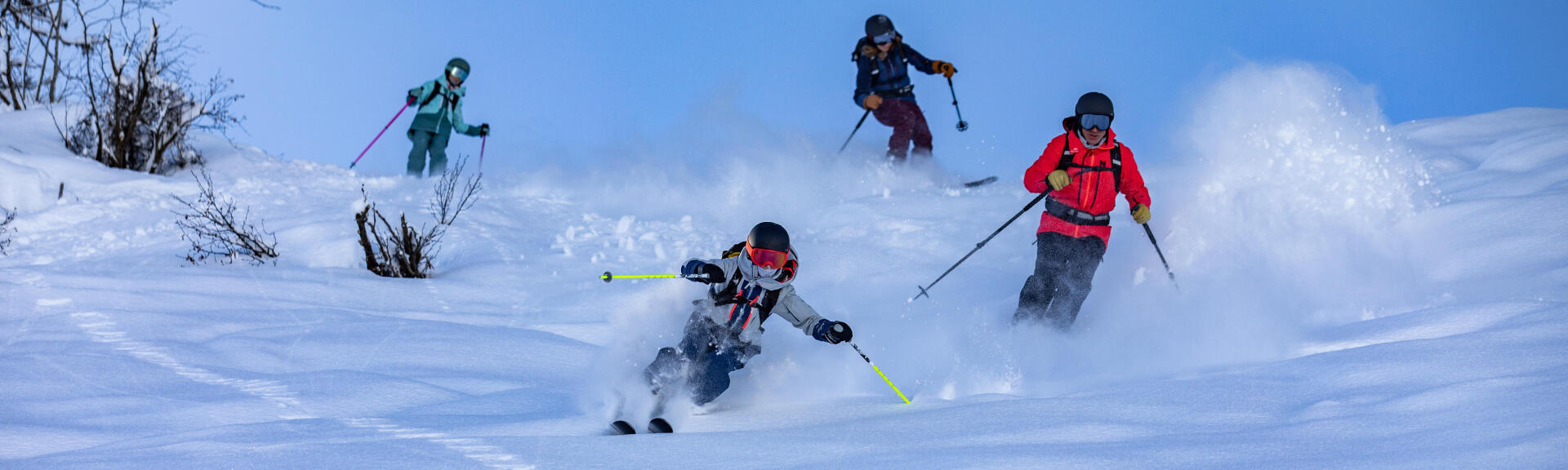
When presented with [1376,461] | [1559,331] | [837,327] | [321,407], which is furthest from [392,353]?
[1559,331]

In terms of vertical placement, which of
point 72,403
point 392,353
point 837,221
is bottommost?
point 72,403

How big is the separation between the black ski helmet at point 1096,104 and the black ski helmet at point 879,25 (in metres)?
4.43

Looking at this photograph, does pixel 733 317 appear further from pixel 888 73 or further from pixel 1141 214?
pixel 888 73

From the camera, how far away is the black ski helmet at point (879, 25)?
9.46 meters

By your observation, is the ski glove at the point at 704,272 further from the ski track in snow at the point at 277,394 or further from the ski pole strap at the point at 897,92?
the ski pole strap at the point at 897,92

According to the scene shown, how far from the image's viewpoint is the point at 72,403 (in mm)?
4031

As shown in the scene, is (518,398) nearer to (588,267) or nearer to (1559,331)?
(588,267)

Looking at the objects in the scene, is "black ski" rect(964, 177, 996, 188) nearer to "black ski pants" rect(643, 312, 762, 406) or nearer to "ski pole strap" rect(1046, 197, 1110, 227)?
"ski pole strap" rect(1046, 197, 1110, 227)

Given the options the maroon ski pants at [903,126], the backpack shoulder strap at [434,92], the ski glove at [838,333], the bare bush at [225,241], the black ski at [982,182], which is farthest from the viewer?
the backpack shoulder strap at [434,92]

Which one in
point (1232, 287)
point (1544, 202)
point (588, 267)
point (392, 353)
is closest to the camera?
point (392, 353)

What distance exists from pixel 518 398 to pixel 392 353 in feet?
3.62

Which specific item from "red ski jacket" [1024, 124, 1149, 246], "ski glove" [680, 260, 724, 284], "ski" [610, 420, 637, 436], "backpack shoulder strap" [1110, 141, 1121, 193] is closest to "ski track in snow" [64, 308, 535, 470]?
"ski" [610, 420, 637, 436]

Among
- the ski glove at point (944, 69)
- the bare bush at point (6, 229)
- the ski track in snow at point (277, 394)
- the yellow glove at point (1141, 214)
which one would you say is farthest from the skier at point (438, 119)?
the yellow glove at point (1141, 214)

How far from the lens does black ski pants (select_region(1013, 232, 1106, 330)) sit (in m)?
5.40
